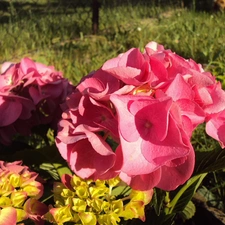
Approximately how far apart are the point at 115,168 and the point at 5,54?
267cm

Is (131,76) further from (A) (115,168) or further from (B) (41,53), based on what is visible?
(B) (41,53)

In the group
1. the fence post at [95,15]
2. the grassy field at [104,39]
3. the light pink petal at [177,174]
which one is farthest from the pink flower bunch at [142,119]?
the fence post at [95,15]

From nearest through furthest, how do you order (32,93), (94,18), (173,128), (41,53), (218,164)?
1. (173,128)
2. (218,164)
3. (32,93)
4. (41,53)
5. (94,18)

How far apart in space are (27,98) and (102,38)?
2.75m

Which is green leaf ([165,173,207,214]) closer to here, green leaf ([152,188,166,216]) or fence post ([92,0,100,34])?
green leaf ([152,188,166,216])

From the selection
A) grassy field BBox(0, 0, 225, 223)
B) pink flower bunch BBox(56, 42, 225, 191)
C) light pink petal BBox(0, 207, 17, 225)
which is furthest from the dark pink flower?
grassy field BBox(0, 0, 225, 223)

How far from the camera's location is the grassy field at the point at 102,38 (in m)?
2.46

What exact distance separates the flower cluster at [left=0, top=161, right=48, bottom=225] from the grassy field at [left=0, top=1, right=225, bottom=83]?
143cm

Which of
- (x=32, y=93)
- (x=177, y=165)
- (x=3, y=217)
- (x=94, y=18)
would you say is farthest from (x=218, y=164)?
(x=94, y=18)

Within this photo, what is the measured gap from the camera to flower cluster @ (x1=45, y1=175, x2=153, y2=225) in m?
0.60

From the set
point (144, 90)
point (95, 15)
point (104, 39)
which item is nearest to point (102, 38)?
point (104, 39)

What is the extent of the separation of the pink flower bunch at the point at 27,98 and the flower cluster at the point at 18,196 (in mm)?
286

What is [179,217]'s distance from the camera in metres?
1.08

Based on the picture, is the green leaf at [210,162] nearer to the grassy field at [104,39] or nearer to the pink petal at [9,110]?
the pink petal at [9,110]
